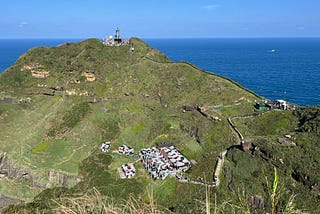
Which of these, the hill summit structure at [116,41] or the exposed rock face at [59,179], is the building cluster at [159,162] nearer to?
the exposed rock face at [59,179]

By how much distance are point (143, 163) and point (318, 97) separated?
76.6 metres

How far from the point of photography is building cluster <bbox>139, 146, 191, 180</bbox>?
5634cm

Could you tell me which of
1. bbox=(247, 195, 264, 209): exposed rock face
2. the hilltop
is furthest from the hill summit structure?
bbox=(247, 195, 264, 209): exposed rock face

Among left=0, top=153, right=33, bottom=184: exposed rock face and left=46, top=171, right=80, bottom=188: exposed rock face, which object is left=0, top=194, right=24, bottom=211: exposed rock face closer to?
left=0, top=153, right=33, bottom=184: exposed rock face

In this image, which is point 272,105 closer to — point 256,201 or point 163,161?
point 163,161

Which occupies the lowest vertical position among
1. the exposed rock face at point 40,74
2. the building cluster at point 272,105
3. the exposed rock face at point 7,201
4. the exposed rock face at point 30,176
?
the exposed rock face at point 7,201

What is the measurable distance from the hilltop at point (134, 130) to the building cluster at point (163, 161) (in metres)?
1.57

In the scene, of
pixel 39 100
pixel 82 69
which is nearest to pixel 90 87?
pixel 82 69

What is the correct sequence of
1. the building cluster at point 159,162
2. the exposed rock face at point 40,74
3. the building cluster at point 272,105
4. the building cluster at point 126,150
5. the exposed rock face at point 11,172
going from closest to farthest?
the building cluster at point 159,162 < the exposed rock face at point 11,172 < the building cluster at point 126,150 < the building cluster at point 272,105 < the exposed rock face at point 40,74

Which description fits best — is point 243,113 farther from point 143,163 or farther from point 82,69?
point 82,69

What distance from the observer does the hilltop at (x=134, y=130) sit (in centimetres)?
4922

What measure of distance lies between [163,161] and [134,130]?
54.6 feet

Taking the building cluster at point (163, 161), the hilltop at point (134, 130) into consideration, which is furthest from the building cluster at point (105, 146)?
the building cluster at point (163, 161)

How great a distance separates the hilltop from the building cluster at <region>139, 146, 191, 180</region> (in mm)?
1575
